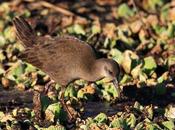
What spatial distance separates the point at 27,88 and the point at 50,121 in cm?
171

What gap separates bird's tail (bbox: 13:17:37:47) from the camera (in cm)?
1051

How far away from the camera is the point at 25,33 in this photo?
35.0 ft

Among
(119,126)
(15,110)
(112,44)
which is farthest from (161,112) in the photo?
(112,44)

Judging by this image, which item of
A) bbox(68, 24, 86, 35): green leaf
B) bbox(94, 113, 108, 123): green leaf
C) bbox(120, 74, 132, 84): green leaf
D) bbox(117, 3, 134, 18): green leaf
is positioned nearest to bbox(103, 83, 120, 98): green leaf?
bbox(120, 74, 132, 84): green leaf

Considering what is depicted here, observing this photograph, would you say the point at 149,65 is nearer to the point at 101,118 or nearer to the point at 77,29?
the point at 77,29

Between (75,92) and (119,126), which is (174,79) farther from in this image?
(119,126)

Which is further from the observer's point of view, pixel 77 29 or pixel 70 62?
pixel 77 29

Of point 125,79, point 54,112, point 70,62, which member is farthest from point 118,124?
point 125,79

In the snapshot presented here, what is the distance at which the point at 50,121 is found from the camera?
8891mm

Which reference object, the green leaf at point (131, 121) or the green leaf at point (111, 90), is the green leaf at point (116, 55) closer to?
the green leaf at point (111, 90)

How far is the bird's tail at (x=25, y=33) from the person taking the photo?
34.5 ft

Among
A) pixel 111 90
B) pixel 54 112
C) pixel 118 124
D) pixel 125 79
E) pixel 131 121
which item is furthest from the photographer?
pixel 125 79

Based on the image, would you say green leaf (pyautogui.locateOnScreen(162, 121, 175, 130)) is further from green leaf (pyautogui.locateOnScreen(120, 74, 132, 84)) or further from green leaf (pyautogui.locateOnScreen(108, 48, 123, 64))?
green leaf (pyautogui.locateOnScreen(108, 48, 123, 64))

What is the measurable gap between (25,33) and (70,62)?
A: 105cm
